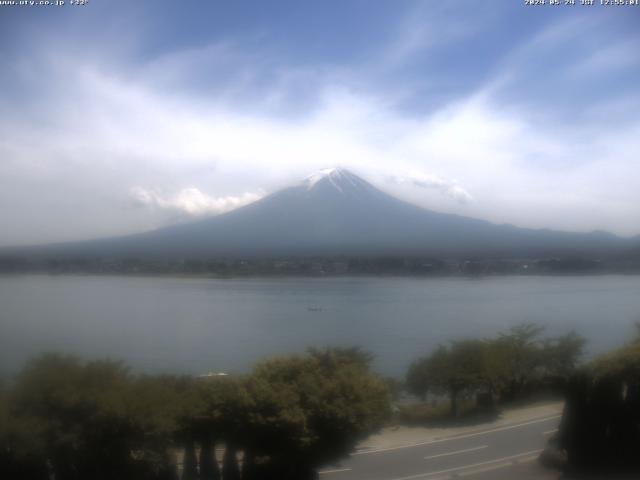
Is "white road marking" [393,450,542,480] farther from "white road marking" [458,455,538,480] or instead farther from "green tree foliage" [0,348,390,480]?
"green tree foliage" [0,348,390,480]

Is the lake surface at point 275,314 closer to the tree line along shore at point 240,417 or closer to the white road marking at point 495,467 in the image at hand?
the tree line along shore at point 240,417

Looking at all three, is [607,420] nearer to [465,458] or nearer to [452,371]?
[465,458]

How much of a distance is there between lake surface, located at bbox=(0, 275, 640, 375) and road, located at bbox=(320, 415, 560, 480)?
43.3 inches

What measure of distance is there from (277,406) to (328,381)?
46 cm

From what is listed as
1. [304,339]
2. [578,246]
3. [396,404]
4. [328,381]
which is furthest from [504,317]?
[328,381]

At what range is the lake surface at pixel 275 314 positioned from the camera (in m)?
4.61

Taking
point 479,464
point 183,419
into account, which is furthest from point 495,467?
point 183,419

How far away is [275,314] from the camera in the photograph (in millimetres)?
6984

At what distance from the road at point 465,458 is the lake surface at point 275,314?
1099 millimetres

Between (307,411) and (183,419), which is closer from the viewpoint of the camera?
(183,419)

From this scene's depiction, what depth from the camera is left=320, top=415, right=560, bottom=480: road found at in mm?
3838

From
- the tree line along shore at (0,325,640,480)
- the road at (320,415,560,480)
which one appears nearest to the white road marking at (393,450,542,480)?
the road at (320,415,560,480)

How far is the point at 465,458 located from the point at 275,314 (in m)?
3.49

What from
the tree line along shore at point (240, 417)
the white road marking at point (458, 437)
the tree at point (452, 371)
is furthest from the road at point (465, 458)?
the tree at point (452, 371)
